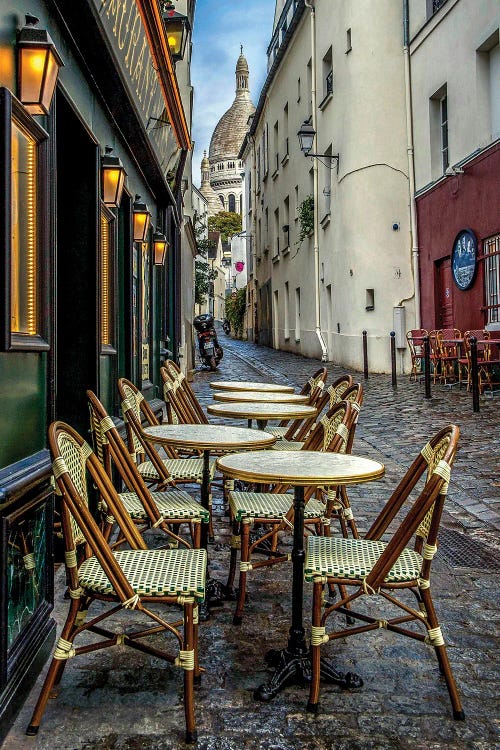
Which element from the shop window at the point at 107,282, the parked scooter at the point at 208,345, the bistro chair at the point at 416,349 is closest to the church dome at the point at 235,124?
the parked scooter at the point at 208,345

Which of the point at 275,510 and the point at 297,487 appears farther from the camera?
the point at 275,510

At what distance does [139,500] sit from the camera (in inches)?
140

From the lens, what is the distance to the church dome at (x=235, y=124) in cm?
10981

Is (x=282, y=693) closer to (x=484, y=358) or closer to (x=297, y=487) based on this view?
(x=297, y=487)

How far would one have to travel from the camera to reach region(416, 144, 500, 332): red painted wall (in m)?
13.7

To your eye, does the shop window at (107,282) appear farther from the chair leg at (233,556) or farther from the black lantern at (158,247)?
the black lantern at (158,247)

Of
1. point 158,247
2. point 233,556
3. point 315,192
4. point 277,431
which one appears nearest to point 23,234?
point 233,556

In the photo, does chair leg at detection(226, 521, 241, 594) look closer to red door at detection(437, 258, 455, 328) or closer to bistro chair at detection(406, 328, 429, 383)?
bistro chair at detection(406, 328, 429, 383)

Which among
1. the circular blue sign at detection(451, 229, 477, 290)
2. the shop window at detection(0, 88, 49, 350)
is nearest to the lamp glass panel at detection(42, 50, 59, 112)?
the shop window at detection(0, 88, 49, 350)

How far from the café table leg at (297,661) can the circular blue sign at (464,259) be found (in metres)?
12.2

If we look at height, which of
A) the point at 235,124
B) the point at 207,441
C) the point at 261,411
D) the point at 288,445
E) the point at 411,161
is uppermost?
the point at 235,124

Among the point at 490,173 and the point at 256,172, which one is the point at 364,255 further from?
the point at 256,172

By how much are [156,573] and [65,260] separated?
106 inches

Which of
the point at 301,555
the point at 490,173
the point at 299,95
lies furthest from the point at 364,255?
the point at 301,555
